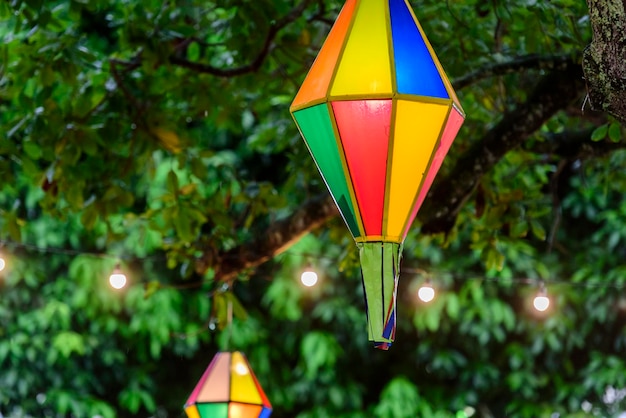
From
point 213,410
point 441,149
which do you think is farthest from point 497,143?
point 441,149

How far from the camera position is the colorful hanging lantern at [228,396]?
391 cm

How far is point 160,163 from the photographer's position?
6.38m

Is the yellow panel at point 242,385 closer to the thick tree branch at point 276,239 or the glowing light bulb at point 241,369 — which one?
the glowing light bulb at point 241,369

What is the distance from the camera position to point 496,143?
3.36 m

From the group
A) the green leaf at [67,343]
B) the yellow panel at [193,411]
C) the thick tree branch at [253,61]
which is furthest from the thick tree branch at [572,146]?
the green leaf at [67,343]

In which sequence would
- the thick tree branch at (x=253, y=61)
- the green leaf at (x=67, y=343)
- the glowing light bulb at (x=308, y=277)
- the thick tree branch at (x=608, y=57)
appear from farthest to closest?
the green leaf at (x=67, y=343) → the glowing light bulb at (x=308, y=277) → the thick tree branch at (x=253, y=61) → the thick tree branch at (x=608, y=57)

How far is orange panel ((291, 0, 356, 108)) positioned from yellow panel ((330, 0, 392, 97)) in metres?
0.02

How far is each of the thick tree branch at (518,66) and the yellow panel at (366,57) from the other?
179 cm

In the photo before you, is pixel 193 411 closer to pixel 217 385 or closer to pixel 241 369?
pixel 217 385

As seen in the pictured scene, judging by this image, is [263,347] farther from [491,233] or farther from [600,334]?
[491,233]

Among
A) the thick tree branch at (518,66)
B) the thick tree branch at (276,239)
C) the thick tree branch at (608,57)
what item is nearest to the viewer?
the thick tree branch at (608,57)

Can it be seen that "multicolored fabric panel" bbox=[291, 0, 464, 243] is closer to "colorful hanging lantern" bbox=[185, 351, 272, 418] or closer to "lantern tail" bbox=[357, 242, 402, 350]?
"lantern tail" bbox=[357, 242, 402, 350]

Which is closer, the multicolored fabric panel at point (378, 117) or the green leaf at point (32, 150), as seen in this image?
the multicolored fabric panel at point (378, 117)

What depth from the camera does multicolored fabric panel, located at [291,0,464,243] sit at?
1422 millimetres
